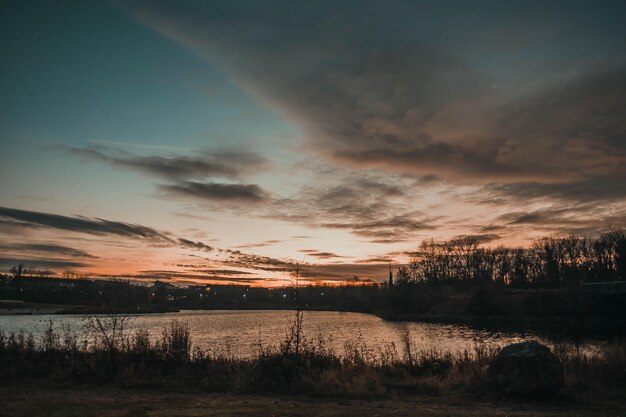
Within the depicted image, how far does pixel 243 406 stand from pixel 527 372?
27.7 ft

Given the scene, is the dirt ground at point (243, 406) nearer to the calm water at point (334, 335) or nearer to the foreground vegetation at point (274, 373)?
the foreground vegetation at point (274, 373)

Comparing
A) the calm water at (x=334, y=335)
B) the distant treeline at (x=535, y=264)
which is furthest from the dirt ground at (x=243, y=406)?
the distant treeline at (x=535, y=264)

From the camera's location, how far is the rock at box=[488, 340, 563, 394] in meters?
12.3

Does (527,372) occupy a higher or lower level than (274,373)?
higher

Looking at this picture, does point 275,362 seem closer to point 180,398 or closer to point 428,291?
point 180,398

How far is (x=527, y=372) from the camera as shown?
12.4 metres

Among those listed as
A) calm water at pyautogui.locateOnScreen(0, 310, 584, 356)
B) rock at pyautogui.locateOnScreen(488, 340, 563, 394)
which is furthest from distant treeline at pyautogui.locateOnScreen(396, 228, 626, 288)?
rock at pyautogui.locateOnScreen(488, 340, 563, 394)

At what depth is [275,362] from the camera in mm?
14500

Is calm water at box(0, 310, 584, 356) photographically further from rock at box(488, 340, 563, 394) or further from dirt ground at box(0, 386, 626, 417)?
rock at box(488, 340, 563, 394)

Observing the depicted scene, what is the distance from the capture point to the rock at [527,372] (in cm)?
1230

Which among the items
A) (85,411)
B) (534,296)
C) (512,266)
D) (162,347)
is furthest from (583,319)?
(85,411)

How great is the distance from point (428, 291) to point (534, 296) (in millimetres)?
40283

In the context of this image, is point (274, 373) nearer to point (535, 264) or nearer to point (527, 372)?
point (527, 372)

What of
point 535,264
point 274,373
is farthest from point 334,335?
point 535,264
